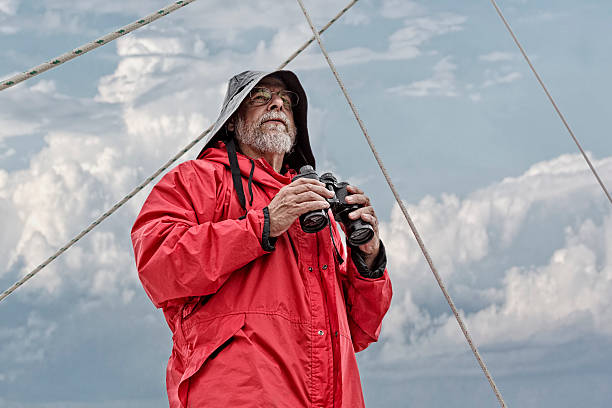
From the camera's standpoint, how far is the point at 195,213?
277cm

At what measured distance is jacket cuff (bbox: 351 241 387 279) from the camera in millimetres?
3031

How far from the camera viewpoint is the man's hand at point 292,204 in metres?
2.52

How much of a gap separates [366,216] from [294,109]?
0.99m

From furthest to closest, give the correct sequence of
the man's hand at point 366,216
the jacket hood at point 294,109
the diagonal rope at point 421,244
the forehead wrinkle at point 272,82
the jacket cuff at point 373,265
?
the forehead wrinkle at point 272,82, the jacket hood at point 294,109, the jacket cuff at point 373,265, the man's hand at point 366,216, the diagonal rope at point 421,244

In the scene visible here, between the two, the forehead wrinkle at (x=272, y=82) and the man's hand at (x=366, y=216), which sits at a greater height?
the forehead wrinkle at (x=272, y=82)

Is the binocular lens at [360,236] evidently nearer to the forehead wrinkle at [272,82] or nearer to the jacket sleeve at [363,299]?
the jacket sleeve at [363,299]

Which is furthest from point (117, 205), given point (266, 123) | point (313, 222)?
point (313, 222)

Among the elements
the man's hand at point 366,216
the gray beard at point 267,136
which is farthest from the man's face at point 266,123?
the man's hand at point 366,216

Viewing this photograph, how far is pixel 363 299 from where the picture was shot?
3.09m

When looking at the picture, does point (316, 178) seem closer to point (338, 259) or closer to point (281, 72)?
point (338, 259)

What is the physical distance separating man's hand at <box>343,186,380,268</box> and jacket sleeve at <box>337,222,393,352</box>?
0.04 meters

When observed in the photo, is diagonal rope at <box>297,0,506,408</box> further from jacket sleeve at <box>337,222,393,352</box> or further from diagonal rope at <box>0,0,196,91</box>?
diagonal rope at <box>0,0,196,91</box>

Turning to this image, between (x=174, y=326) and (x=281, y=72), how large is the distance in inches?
55.6

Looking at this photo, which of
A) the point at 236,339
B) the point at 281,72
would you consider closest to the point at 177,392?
the point at 236,339
